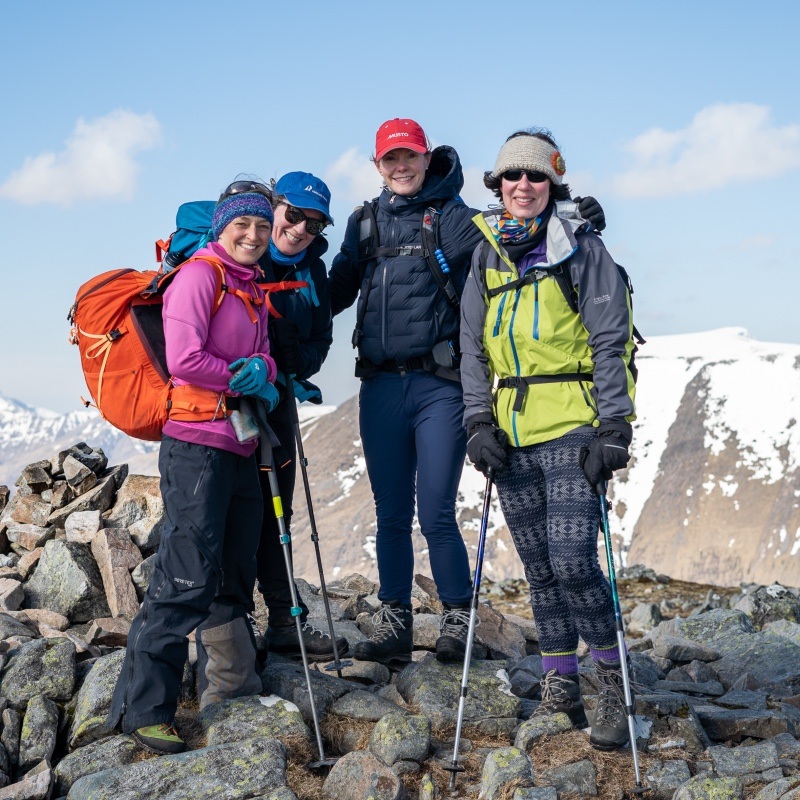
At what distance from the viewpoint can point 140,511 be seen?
1101cm

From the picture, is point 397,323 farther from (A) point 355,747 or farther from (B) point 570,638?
(A) point 355,747

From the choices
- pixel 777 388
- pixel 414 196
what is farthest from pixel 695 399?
pixel 414 196

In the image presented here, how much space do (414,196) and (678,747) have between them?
4826 mm

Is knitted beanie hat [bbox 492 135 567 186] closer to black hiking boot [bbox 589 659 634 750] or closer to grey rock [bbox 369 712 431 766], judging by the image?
black hiking boot [bbox 589 659 634 750]

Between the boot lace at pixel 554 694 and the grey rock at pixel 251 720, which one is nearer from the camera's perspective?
the grey rock at pixel 251 720

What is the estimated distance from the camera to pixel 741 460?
433ft

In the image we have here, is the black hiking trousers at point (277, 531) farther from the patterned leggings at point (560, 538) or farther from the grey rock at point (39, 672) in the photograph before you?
the patterned leggings at point (560, 538)

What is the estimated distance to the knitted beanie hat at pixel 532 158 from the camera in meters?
6.27

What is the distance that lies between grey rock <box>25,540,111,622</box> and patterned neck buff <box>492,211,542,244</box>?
6136mm

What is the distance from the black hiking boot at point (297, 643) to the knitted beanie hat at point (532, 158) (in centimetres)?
439

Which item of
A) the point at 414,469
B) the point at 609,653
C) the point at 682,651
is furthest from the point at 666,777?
the point at 682,651

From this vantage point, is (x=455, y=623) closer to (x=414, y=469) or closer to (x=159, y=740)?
(x=414, y=469)

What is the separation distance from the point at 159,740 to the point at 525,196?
4.63 meters

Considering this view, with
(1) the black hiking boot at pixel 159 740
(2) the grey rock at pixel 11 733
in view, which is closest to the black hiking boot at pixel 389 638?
(1) the black hiking boot at pixel 159 740
